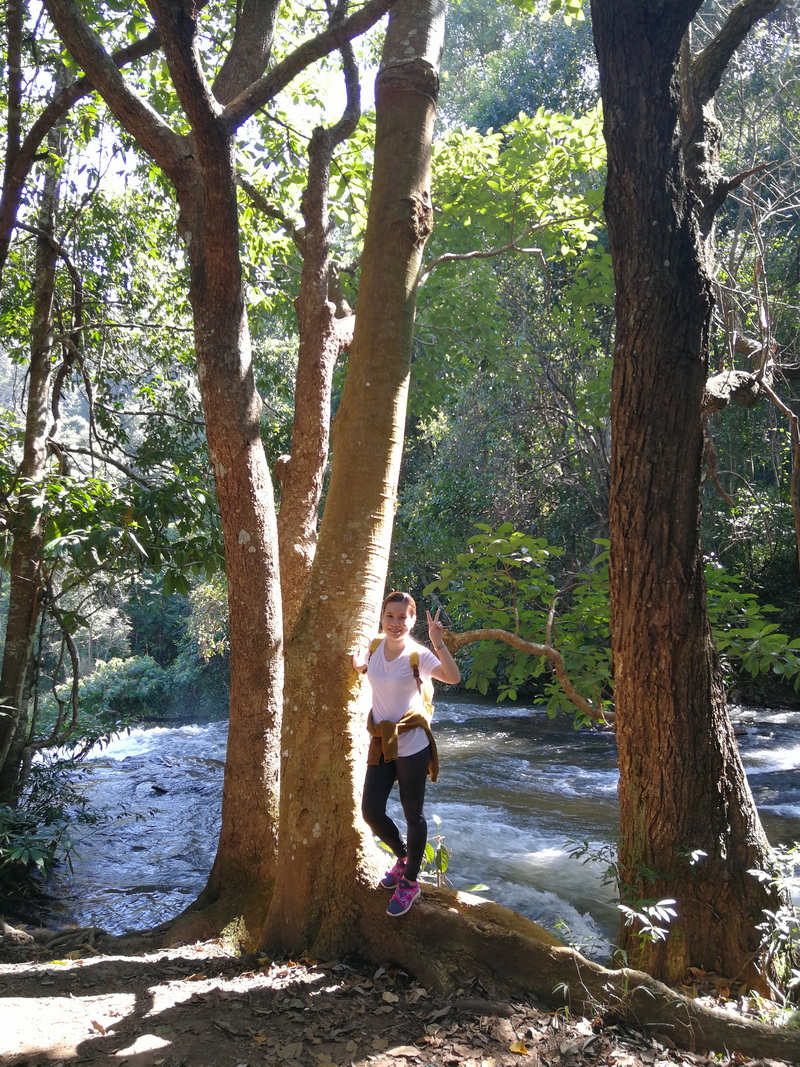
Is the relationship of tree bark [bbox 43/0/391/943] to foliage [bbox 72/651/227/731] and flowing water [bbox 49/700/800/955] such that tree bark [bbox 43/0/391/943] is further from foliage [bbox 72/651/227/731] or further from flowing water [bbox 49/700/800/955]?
foliage [bbox 72/651/227/731]

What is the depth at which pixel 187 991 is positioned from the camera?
132 inches

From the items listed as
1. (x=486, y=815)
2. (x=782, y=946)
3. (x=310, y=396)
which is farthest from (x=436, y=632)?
(x=486, y=815)

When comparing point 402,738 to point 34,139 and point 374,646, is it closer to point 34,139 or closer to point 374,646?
point 374,646

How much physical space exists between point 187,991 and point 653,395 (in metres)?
3.42

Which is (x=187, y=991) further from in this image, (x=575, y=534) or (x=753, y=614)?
(x=575, y=534)

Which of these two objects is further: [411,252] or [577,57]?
[577,57]

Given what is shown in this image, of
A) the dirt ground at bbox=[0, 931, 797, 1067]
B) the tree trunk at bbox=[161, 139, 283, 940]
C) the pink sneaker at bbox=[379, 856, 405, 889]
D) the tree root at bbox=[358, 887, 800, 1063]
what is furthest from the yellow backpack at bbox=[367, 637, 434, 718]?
the dirt ground at bbox=[0, 931, 797, 1067]

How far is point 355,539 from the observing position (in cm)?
384

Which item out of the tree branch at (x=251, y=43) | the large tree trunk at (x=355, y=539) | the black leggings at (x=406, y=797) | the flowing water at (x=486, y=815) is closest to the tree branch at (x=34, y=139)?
the tree branch at (x=251, y=43)

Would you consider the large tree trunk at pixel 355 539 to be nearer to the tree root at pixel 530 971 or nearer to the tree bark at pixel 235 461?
the tree root at pixel 530 971

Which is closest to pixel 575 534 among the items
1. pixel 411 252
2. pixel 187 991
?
pixel 411 252

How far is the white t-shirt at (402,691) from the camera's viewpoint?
3.44 meters

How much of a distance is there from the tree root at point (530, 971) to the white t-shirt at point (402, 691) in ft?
2.41

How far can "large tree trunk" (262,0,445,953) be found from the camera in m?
3.56
